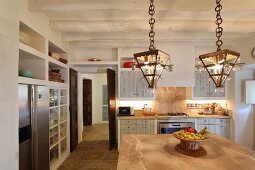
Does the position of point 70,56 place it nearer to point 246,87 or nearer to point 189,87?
point 189,87

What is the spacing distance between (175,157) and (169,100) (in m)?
3.55

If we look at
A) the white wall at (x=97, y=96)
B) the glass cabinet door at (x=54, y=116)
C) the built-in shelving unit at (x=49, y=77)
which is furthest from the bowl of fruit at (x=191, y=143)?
the white wall at (x=97, y=96)

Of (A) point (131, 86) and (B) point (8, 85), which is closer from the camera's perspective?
(B) point (8, 85)

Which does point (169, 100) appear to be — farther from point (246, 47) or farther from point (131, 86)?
point (246, 47)

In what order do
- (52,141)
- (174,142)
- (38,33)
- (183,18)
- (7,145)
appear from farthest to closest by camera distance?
1. (52,141)
2. (183,18)
3. (38,33)
4. (174,142)
5. (7,145)

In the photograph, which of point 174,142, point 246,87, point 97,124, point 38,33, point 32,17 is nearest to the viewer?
point 174,142

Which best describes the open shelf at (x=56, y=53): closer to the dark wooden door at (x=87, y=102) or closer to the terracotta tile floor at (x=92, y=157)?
the terracotta tile floor at (x=92, y=157)

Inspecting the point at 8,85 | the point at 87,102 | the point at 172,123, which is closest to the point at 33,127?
the point at 8,85

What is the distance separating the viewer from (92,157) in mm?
4676

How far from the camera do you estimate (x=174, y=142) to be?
274 centimetres

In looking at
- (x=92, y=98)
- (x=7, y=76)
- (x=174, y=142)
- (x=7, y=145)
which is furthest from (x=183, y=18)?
(x=92, y=98)

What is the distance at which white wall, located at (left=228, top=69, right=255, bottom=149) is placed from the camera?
16.4ft

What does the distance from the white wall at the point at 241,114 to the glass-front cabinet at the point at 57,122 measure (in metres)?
4.30

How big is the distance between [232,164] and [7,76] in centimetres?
255
